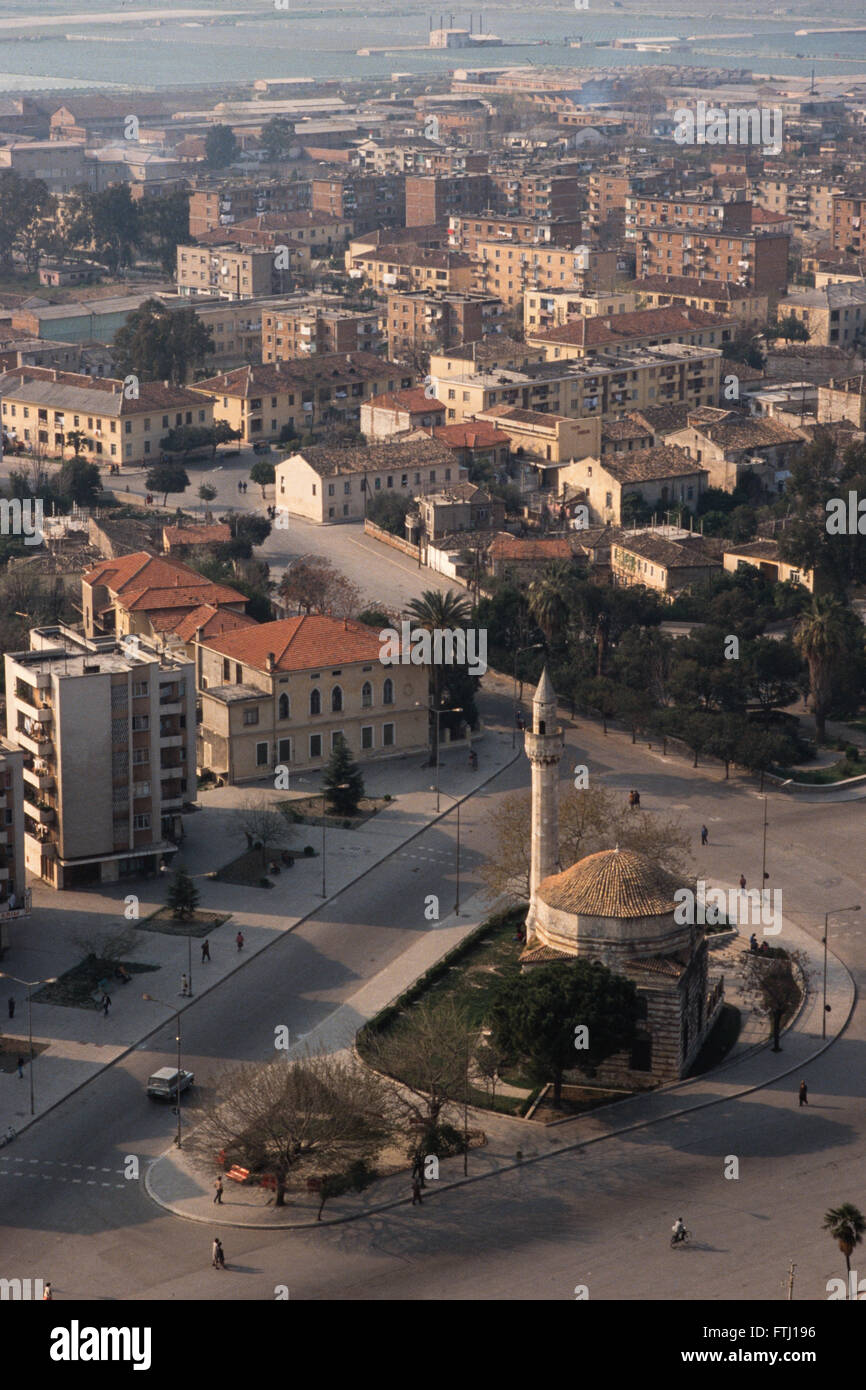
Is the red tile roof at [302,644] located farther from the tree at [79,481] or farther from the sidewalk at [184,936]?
the tree at [79,481]

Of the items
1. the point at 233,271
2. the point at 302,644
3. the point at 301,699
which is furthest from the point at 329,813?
the point at 233,271

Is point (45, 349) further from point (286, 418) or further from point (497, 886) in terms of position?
point (497, 886)

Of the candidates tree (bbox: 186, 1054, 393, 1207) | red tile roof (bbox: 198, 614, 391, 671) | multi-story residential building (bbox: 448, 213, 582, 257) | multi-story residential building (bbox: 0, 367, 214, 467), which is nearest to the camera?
tree (bbox: 186, 1054, 393, 1207)

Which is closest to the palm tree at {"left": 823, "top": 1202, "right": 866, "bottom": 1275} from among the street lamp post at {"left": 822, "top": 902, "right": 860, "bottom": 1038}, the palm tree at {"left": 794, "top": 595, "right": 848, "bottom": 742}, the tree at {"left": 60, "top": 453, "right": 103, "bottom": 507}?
the street lamp post at {"left": 822, "top": 902, "right": 860, "bottom": 1038}

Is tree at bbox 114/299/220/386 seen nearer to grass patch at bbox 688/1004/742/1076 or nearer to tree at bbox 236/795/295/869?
tree at bbox 236/795/295/869

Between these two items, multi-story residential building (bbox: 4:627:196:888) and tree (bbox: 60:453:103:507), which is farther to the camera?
tree (bbox: 60:453:103:507)

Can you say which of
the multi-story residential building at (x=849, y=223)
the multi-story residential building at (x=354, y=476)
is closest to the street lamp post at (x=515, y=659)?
the multi-story residential building at (x=354, y=476)
